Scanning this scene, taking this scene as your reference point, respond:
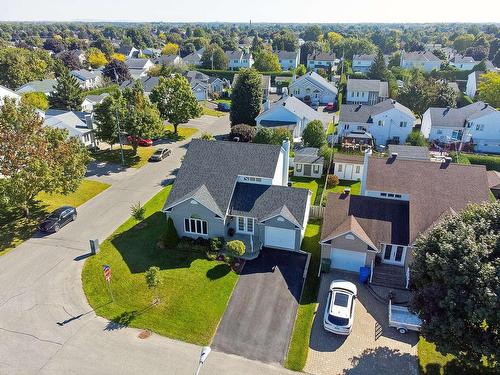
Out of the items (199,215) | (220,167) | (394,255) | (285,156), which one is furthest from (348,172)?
(199,215)

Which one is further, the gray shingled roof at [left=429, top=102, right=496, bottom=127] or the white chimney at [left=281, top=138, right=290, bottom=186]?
the gray shingled roof at [left=429, top=102, right=496, bottom=127]

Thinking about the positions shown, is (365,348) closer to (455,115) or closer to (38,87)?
(455,115)

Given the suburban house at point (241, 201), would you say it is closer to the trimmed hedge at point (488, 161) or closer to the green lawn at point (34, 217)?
the green lawn at point (34, 217)

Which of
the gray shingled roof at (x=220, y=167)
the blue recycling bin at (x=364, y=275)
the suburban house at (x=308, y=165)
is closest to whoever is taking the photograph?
the blue recycling bin at (x=364, y=275)

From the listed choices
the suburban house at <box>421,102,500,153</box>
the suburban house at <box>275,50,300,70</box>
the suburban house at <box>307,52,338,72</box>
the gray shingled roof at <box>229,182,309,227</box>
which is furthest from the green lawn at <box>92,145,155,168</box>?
the suburban house at <box>307,52,338,72</box>

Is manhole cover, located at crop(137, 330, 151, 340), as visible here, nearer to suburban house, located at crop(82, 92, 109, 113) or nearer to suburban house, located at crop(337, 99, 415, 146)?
suburban house, located at crop(337, 99, 415, 146)

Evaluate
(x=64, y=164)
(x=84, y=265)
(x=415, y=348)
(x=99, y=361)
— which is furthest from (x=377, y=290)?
(x=64, y=164)

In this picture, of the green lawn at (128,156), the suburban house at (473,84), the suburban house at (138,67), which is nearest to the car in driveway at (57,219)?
the green lawn at (128,156)
